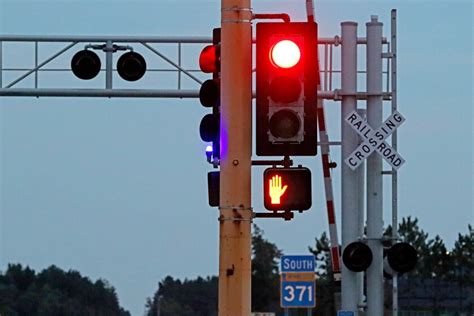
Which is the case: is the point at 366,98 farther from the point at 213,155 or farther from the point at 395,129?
the point at 213,155

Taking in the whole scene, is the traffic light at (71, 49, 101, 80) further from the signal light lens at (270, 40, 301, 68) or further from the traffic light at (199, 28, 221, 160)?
the signal light lens at (270, 40, 301, 68)

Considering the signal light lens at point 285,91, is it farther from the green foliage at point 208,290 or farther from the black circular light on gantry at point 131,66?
the green foliage at point 208,290

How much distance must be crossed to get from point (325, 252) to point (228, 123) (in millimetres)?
79098

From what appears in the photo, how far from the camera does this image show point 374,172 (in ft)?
69.2

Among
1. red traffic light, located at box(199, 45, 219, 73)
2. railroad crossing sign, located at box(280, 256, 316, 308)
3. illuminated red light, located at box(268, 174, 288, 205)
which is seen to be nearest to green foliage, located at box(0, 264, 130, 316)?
railroad crossing sign, located at box(280, 256, 316, 308)

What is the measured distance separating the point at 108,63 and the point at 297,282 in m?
4.69

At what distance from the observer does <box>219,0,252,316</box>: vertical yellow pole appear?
1323cm

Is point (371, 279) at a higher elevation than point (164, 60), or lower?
lower

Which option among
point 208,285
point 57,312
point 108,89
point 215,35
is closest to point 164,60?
point 108,89

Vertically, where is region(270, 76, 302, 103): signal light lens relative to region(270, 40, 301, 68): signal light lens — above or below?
below

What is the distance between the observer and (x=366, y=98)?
21.3 metres

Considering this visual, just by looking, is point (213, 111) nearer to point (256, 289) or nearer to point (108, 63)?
point (108, 63)

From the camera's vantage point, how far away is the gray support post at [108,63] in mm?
25172

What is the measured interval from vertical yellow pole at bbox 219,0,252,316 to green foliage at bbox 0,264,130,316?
187ft
